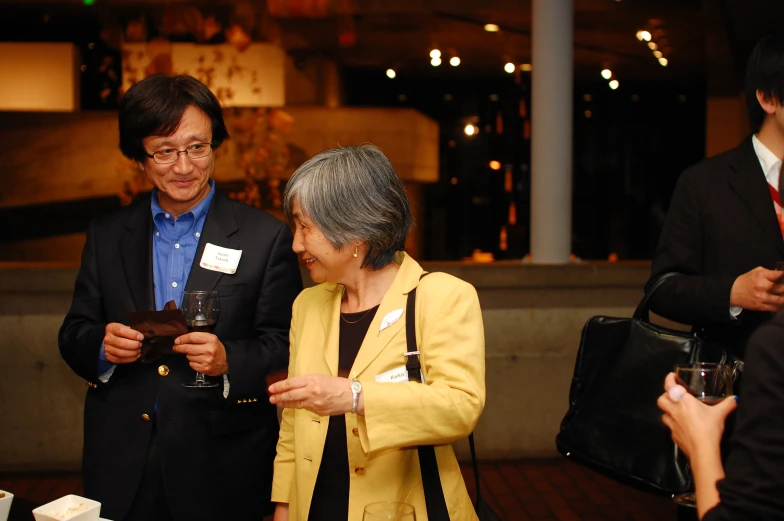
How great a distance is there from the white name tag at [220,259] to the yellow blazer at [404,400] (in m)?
0.37

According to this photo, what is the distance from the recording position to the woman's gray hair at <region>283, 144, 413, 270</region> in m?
2.04

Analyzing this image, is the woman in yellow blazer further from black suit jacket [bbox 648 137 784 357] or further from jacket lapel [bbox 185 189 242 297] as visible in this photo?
black suit jacket [bbox 648 137 784 357]

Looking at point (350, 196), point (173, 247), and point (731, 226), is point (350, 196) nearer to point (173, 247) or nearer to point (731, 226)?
point (173, 247)

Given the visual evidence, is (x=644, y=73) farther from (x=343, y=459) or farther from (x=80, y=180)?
(x=343, y=459)

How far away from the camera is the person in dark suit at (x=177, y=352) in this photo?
7.62 feet

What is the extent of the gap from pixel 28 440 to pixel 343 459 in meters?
3.56

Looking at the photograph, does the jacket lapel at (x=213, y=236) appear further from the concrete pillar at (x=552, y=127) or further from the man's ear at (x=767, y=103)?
the concrete pillar at (x=552, y=127)

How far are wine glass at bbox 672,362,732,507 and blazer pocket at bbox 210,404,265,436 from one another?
3.99 feet

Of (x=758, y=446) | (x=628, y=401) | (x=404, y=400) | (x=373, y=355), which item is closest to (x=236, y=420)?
(x=373, y=355)

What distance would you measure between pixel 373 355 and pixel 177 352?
0.55 m

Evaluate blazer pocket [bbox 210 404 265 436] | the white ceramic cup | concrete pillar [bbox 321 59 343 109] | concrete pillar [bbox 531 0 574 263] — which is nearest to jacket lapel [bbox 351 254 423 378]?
blazer pocket [bbox 210 404 265 436]

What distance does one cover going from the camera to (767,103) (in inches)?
94.9

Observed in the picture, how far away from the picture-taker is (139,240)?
97.0 inches

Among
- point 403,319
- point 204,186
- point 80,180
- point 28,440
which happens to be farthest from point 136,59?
point 403,319
